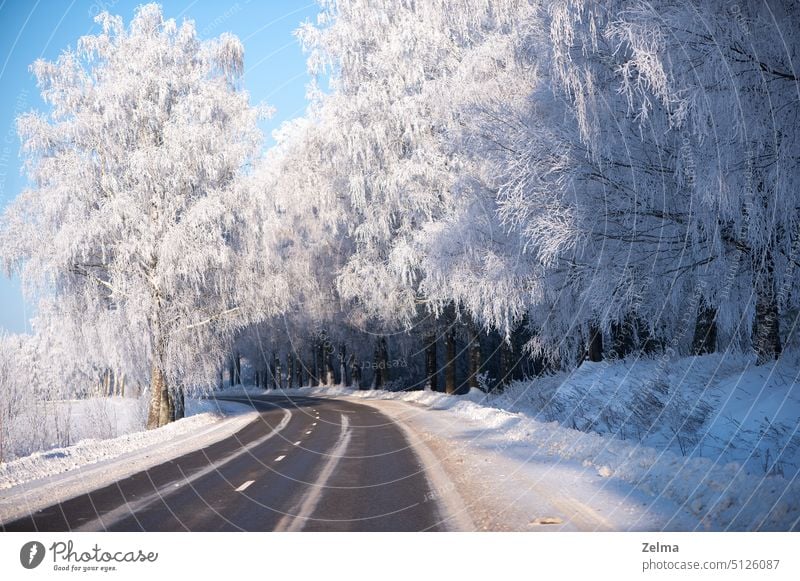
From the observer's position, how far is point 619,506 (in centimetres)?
597

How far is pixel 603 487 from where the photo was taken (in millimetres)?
7023

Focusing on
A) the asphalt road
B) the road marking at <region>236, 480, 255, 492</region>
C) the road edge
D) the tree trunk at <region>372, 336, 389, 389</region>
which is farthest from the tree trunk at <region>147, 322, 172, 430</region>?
the tree trunk at <region>372, 336, 389, 389</region>

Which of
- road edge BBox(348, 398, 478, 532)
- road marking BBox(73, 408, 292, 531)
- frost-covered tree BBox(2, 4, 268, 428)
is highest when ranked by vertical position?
frost-covered tree BBox(2, 4, 268, 428)

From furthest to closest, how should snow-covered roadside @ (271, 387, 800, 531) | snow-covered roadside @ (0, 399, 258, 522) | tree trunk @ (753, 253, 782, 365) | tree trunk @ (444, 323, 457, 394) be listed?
tree trunk @ (444, 323, 457, 394) < tree trunk @ (753, 253, 782, 365) < snow-covered roadside @ (0, 399, 258, 522) < snow-covered roadside @ (271, 387, 800, 531)

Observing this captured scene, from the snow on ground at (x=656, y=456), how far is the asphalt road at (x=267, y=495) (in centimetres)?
88

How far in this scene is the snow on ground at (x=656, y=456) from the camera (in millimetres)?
5020

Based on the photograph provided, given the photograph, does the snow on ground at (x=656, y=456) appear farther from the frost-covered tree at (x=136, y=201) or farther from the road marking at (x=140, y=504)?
the frost-covered tree at (x=136, y=201)

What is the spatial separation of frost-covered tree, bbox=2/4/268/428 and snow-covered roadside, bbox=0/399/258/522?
3.83 m

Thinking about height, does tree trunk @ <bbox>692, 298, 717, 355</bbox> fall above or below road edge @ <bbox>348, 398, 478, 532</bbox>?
above

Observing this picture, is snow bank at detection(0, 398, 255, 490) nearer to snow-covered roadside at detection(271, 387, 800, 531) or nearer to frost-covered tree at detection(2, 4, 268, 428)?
frost-covered tree at detection(2, 4, 268, 428)

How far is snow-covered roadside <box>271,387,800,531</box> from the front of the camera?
4691 millimetres

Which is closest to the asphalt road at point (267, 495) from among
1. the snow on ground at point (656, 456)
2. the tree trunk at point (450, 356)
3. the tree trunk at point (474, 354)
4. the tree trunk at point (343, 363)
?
the snow on ground at point (656, 456)

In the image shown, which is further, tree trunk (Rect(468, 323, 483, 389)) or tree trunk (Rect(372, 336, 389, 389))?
tree trunk (Rect(372, 336, 389, 389))
